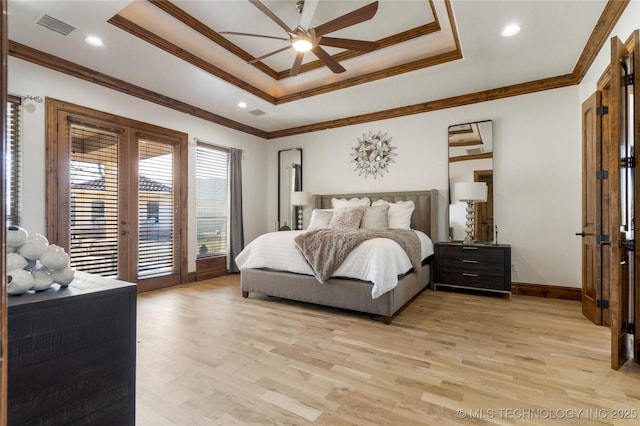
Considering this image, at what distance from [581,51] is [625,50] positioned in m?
1.29

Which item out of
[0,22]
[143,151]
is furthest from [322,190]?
[0,22]

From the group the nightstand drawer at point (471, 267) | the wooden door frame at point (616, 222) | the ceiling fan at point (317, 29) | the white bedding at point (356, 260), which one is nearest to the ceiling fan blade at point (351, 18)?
the ceiling fan at point (317, 29)

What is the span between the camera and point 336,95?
177 inches

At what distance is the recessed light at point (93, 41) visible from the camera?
3.00 metres

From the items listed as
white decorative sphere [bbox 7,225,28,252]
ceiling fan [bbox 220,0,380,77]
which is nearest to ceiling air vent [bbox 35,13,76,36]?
ceiling fan [bbox 220,0,380,77]

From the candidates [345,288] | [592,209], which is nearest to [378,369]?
[345,288]

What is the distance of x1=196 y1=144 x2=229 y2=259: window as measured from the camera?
5125 mm

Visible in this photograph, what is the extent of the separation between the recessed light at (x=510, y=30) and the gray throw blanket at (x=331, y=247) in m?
2.22

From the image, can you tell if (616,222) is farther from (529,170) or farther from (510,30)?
(529,170)

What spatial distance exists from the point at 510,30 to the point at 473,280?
9.23 feet

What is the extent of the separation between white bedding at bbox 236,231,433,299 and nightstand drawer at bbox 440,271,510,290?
0.52 metres

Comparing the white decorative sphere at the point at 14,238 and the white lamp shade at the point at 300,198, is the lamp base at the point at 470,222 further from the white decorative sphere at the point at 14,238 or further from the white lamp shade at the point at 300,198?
the white decorative sphere at the point at 14,238

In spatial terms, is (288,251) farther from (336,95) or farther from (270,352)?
(336,95)

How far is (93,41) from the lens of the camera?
10.0 ft
